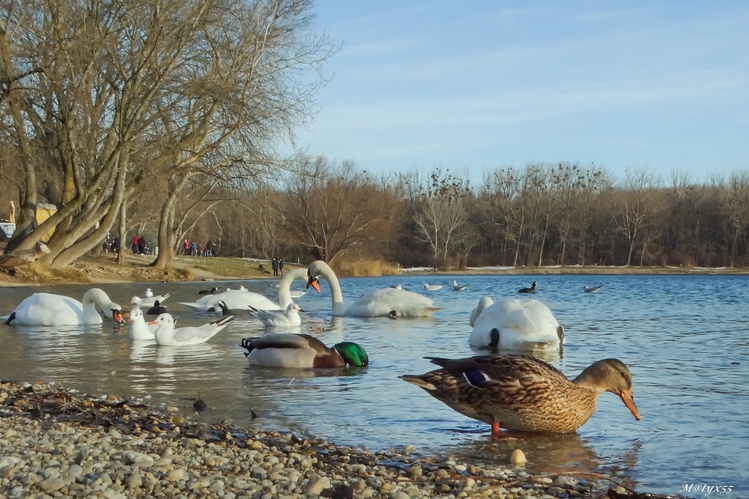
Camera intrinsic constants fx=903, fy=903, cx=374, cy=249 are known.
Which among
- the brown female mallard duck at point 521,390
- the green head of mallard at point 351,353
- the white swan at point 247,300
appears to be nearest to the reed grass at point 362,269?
the white swan at point 247,300

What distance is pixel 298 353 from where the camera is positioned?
10.3 m

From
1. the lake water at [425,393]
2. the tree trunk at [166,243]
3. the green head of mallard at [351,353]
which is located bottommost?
the lake water at [425,393]

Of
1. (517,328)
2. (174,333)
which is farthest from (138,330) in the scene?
(517,328)

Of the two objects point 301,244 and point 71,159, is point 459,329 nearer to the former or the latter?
point 71,159

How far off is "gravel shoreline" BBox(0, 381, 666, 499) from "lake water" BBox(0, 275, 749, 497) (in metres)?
0.47

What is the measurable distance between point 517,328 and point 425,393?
360 centimetres

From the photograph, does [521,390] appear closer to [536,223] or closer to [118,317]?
[118,317]

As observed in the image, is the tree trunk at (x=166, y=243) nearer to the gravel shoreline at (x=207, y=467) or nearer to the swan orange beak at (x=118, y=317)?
the swan orange beak at (x=118, y=317)

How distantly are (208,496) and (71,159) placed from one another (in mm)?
26958

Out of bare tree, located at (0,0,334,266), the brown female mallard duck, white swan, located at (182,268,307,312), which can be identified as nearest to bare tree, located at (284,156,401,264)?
bare tree, located at (0,0,334,266)

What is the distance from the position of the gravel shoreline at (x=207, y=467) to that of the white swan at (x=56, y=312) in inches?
361

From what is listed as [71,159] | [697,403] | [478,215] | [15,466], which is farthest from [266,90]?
[478,215]

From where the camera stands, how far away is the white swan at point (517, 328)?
11805mm

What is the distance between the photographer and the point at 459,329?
16.3 metres
